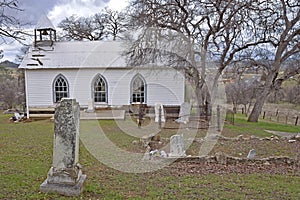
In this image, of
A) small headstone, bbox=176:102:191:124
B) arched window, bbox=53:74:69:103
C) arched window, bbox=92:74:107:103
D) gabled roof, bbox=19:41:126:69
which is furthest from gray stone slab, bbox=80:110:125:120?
small headstone, bbox=176:102:191:124

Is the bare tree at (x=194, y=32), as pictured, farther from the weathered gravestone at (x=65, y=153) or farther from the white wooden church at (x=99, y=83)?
the weathered gravestone at (x=65, y=153)

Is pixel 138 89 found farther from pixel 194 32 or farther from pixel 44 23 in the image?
pixel 44 23

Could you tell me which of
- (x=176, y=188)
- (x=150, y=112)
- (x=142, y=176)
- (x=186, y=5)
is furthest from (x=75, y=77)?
(x=176, y=188)

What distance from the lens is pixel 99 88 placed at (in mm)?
17562

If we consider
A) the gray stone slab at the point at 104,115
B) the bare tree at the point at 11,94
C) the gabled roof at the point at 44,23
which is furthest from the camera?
the bare tree at the point at 11,94

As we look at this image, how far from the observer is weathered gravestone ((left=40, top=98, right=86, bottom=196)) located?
16.4 ft

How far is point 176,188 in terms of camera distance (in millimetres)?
5469

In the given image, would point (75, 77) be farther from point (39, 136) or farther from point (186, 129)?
point (186, 129)

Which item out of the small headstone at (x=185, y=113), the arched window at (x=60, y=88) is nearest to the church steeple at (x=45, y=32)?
the arched window at (x=60, y=88)

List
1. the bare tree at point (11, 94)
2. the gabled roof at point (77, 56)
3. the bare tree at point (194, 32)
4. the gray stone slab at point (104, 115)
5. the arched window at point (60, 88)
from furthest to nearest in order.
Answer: the bare tree at point (11, 94)
the arched window at point (60, 88)
the gabled roof at point (77, 56)
the gray stone slab at point (104, 115)
the bare tree at point (194, 32)

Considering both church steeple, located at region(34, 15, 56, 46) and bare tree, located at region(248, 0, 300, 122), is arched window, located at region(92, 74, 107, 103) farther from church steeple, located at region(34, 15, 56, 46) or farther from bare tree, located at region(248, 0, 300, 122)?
bare tree, located at region(248, 0, 300, 122)

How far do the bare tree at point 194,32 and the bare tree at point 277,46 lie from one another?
87 cm

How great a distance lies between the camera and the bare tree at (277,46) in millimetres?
15133

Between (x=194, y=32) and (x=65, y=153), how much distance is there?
11.5 metres
